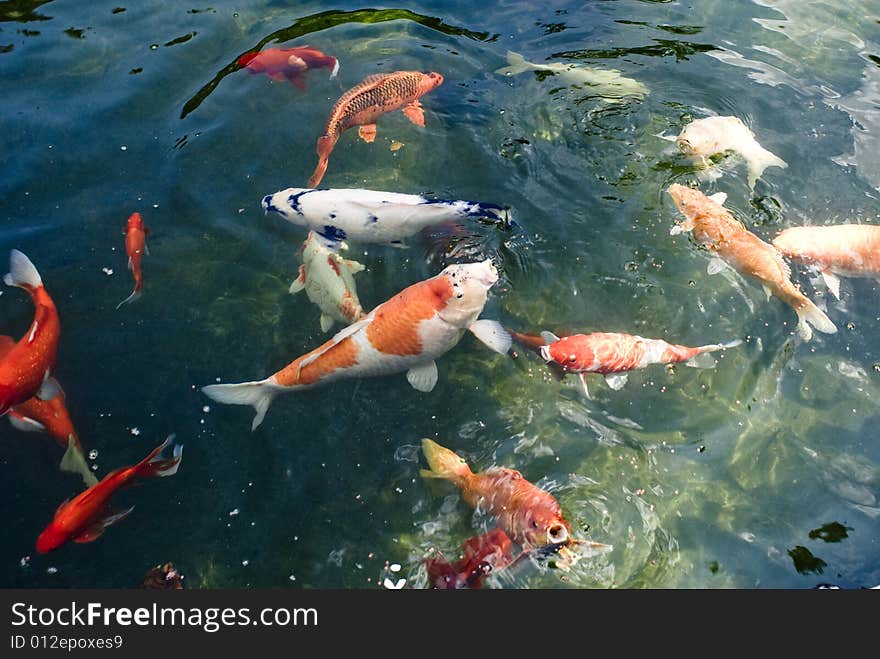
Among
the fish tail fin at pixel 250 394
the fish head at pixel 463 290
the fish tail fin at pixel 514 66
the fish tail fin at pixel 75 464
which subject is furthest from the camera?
the fish tail fin at pixel 514 66

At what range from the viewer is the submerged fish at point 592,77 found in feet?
20.7

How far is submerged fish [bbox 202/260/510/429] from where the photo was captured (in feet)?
13.7

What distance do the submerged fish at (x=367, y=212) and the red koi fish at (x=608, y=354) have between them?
42.2 inches

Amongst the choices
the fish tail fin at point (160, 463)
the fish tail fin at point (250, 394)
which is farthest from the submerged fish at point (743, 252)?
the fish tail fin at point (160, 463)

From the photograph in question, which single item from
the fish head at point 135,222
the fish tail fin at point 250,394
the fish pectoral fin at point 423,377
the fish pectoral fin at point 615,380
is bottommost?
the fish tail fin at point 250,394

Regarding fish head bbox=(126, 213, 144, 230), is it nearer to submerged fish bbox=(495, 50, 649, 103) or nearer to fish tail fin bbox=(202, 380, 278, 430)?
fish tail fin bbox=(202, 380, 278, 430)

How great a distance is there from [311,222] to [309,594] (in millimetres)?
2539

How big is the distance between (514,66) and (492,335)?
3380 mm

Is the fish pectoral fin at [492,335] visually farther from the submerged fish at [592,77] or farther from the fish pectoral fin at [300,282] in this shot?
the submerged fish at [592,77]

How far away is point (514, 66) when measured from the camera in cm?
656

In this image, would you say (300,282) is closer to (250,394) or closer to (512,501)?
(250,394)

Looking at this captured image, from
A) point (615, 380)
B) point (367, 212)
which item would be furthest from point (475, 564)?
point (367, 212)

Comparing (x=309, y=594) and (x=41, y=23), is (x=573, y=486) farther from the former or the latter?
(x=41, y=23)

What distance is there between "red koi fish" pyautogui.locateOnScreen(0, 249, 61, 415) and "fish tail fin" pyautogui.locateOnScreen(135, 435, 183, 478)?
75cm
